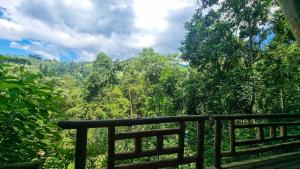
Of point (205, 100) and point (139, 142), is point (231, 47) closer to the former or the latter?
point (205, 100)

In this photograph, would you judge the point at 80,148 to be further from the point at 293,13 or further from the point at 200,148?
the point at 293,13

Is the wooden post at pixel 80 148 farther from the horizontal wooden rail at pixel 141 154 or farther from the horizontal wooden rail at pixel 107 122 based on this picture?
the horizontal wooden rail at pixel 141 154

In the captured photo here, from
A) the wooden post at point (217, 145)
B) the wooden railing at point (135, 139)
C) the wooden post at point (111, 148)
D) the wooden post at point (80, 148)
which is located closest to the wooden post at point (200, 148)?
the wooden railing at point (135, 139)

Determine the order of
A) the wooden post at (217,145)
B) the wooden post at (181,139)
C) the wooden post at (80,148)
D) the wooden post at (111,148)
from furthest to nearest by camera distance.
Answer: the wooden post at (217,145) → the wooden post at (181,139) → the wooden post at (111,148) → the wooden post at (80,148)

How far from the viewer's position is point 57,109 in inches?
95.0

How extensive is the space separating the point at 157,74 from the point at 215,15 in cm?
2193

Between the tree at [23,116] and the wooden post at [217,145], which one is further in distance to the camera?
the wooden post at [217,145]

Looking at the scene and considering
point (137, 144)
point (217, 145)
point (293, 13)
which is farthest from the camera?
point (217, 145)

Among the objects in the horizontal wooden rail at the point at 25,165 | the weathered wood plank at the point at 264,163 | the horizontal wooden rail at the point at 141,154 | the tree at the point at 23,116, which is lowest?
the weathered wood plank at the point at 264,163

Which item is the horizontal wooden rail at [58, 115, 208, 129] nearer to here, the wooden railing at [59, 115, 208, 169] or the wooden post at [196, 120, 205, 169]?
the wooden railing at [59, 115, 208, 169]

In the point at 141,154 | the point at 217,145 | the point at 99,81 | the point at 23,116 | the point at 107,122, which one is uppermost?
the point at 99,81

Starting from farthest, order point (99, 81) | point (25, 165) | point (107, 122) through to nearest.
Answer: point (99, 81) → point (107, 122) → point (25, 165)

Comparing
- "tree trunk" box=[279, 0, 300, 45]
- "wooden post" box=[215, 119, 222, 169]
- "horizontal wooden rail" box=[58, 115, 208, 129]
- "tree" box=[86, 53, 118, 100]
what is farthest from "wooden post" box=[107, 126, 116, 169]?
"tree" box=[86, 53, 118, 100]

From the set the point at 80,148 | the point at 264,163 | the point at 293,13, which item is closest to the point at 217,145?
the point at 264,163
